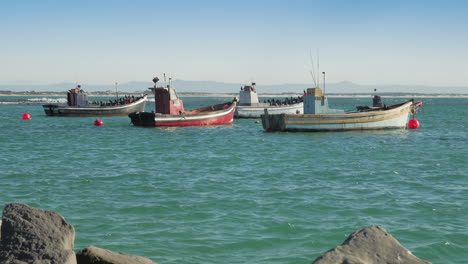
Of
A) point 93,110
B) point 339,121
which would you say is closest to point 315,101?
point 339,121

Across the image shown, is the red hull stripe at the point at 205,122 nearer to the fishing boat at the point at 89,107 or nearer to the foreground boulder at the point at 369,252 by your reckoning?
the fishing boat at the point at 89,107

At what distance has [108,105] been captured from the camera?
66062 millimetres

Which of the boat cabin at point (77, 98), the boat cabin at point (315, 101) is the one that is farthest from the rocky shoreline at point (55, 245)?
the boat cabin at point (77, 98)

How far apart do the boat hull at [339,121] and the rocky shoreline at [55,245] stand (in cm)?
3081

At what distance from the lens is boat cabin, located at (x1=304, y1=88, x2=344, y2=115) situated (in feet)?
124

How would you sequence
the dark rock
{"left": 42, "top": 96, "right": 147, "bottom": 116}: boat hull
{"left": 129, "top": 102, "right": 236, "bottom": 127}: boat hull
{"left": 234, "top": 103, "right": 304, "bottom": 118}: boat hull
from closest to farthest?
1. the dark rock
2. {"left": 129, "top": 102, "right": 236, "bottom": 127}: boat hull
3. {"left": 234, "top": 103, "right": 304, "bottom": 118}: boat hull
4. {"left": 42, "top": 96, "right": 147, "bottom": 116}: boat hull

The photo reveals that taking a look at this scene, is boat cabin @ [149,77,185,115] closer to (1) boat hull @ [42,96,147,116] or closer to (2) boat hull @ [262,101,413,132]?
(2) boat hull @ [262,101,413,132]

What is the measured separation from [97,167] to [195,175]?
15.7 ft

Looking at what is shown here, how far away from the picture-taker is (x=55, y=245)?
6406mm

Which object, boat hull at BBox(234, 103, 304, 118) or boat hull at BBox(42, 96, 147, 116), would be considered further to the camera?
boat hull at BBox(42, 96, 147, 116)

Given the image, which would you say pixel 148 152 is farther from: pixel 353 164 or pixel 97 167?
pixel 353 164

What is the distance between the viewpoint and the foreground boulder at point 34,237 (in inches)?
245

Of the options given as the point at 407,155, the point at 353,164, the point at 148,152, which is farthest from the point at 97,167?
the point at 407,155

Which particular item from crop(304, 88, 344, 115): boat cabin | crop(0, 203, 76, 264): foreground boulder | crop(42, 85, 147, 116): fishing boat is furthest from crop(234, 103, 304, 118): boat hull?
crop(0, 203, 76, 264): foreground boulder
